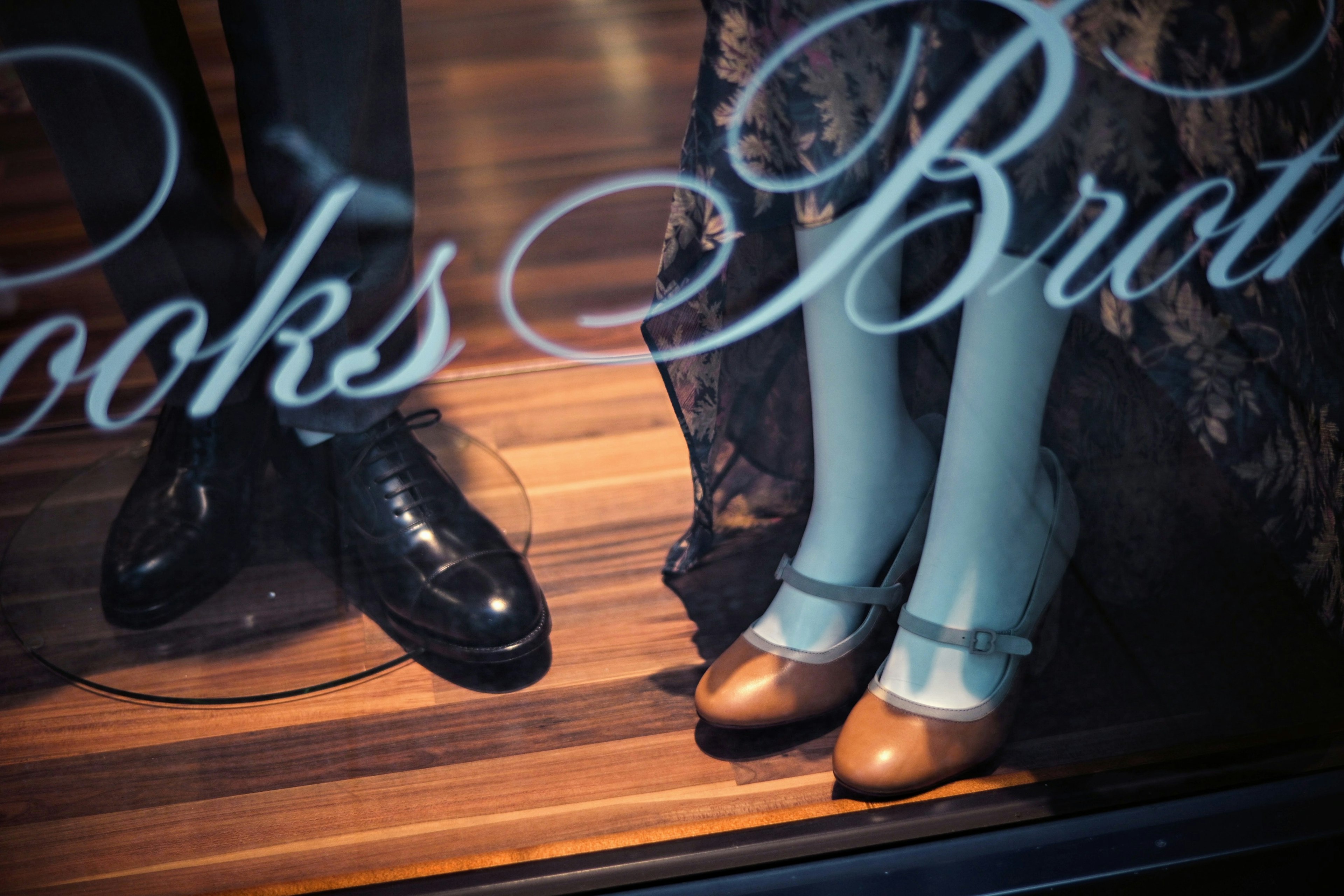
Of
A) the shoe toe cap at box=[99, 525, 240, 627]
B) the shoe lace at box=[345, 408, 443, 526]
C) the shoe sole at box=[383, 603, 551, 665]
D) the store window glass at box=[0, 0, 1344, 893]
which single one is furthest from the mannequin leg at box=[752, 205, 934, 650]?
the shoe toe cap at box=[99, 525, 240, 627]

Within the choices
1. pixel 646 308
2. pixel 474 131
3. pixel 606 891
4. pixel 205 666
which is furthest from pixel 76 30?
Result: pixel 606 891

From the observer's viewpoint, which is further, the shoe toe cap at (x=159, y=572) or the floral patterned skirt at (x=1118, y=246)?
the shoe toe cap at (x=159, y=572)

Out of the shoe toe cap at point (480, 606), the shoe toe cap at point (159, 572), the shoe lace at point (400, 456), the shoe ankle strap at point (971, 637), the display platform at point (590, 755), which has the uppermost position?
the shoe lace at point (400, 456)

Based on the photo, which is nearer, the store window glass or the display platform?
the store window glass

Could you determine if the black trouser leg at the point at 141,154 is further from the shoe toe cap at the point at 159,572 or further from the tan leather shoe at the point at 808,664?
the tan leather shoe at the point at 808,664

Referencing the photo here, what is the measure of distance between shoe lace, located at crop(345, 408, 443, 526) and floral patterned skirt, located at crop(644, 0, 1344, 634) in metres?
0.20

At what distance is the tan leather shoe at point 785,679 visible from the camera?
25.5 inches

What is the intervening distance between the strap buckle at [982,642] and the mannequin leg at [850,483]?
0.26 ft

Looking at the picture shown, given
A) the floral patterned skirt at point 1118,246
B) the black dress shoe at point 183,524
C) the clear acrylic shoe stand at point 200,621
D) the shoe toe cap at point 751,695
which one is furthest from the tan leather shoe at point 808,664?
the black dress shoe at point 183,524

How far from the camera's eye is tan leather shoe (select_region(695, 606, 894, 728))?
65 cm

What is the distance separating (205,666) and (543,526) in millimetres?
268

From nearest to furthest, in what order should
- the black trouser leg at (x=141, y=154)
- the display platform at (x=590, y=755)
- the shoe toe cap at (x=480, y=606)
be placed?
1. the black trouser leg at (x=141, y=154)
2. the display platform at (x=590, y=755)
3. the shoe toe cap at (x=480, y=606)

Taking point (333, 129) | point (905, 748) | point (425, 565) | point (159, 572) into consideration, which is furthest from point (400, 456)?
point (905, 748)

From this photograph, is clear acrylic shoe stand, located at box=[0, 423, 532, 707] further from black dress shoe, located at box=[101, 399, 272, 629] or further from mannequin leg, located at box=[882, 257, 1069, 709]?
mannequin leg, located at box=[882, 257, 1069, 709]
